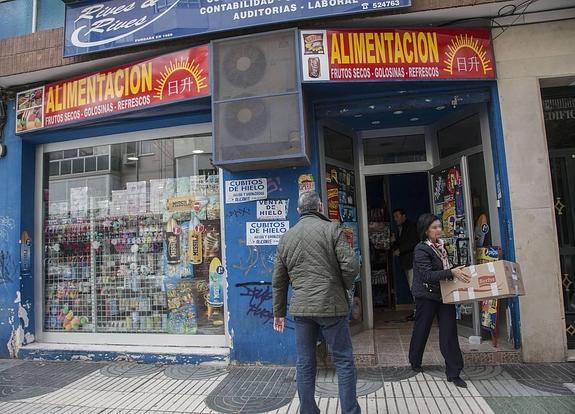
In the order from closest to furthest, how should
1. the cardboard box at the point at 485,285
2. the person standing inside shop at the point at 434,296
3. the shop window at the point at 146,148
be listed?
the cardboard box at the point at 485,285, the person standing inside shop at the point at 434,296, the shop window at the point at 146,148

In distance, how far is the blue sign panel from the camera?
15.7 feet

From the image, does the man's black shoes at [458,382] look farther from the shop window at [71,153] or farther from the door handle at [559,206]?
the shop window at [71,153]

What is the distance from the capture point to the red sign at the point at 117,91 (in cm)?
511

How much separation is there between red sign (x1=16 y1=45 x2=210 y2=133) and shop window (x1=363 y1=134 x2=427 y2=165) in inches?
105

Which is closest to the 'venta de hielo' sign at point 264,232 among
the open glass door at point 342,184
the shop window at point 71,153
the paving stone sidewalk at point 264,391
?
the open glass door at point 342,184

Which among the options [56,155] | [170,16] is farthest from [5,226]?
[170,16]

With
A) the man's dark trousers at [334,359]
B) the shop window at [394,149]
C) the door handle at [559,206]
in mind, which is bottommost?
the man's dark trousers at [334,359]

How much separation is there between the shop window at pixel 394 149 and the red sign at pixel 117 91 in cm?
268

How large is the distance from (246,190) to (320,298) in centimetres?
229

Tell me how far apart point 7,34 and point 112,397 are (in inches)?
227

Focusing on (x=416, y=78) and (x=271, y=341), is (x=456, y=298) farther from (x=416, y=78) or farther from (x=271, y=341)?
(x=416, y=78)

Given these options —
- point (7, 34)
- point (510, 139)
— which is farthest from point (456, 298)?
point (7, 34)

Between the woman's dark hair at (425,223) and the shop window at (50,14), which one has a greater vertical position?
the shop window at (50,14)

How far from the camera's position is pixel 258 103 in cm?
473
